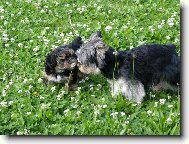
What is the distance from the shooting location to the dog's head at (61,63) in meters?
8.83

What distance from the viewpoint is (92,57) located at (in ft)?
27.8

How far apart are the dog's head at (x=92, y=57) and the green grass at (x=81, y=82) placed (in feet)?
1.79

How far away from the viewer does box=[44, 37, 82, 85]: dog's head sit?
29.0ft

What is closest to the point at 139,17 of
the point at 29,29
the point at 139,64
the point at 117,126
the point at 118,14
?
the point at 118,14

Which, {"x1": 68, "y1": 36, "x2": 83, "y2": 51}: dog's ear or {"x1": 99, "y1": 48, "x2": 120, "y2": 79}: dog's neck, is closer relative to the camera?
{"x1": 99, "y1": 48, "x2": 120, "y2": 79}: dog's neck

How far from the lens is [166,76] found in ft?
28.2

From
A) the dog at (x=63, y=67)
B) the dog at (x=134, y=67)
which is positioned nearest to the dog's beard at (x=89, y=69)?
the dog at (x=134, y=67)

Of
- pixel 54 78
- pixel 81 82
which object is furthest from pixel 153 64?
pixel 54 78

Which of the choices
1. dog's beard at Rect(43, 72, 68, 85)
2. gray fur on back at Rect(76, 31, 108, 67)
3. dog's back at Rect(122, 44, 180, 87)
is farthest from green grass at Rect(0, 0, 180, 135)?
gray fur on back at Rect(76, 31, 108, 67)

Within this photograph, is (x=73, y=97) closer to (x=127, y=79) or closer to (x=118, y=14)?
(x=127, y=79)

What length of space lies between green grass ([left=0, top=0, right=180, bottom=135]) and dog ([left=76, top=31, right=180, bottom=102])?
0.64 ft

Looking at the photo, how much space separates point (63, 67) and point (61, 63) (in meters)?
0.09

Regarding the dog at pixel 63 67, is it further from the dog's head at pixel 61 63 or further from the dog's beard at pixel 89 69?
the dog's beard at pixel 89 69

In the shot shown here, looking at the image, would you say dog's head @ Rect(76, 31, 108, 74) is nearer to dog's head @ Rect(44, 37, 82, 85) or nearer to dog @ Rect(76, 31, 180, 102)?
dog @ Rect(76, 31, 180, 102)
